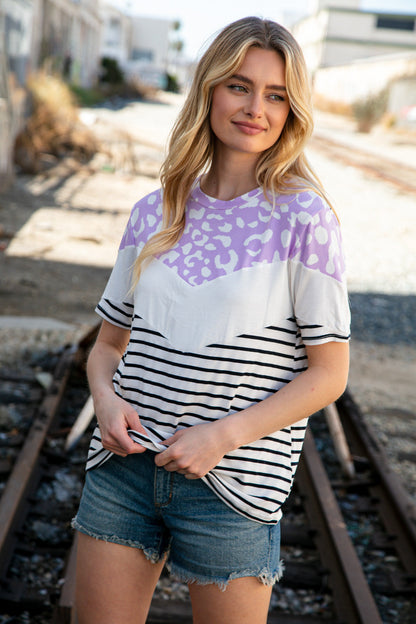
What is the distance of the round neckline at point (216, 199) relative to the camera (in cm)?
177

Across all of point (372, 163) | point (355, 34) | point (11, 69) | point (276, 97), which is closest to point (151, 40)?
point (355, 34)

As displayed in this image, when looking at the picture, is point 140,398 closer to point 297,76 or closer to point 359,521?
point 297,76

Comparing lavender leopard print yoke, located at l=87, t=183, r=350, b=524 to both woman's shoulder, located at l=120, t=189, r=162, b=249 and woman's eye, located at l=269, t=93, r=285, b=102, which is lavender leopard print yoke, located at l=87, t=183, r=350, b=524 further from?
woman's eye, located at l=269, t=93, r=285, b=102

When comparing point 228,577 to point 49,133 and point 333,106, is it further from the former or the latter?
point 333,106

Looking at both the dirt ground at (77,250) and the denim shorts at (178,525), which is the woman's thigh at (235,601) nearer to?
the denim shorts at (178,525)

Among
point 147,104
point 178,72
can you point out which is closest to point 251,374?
point 147,104

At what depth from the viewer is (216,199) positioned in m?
1.81

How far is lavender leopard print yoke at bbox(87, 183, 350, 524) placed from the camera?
1.65 metres

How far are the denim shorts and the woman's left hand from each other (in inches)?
3.4

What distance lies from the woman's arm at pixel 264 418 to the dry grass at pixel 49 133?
15.2 metres

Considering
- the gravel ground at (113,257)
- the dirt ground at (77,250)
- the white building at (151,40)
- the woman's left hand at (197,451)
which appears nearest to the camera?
the woman's left hand at (197,451)

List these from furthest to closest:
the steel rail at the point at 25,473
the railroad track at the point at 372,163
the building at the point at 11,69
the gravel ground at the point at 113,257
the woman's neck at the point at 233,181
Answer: the railroad track at the point at 372,163 < the building at the point at 11,69 < the gravel ground at the point at 113,257 < the steel rail at the point at 25,473 < the woman's neck at the point at 233,181

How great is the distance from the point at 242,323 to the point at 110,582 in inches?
29.3

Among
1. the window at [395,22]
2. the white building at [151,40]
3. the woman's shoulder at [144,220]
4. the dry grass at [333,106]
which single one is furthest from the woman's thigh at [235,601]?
the white building at [151,40]
